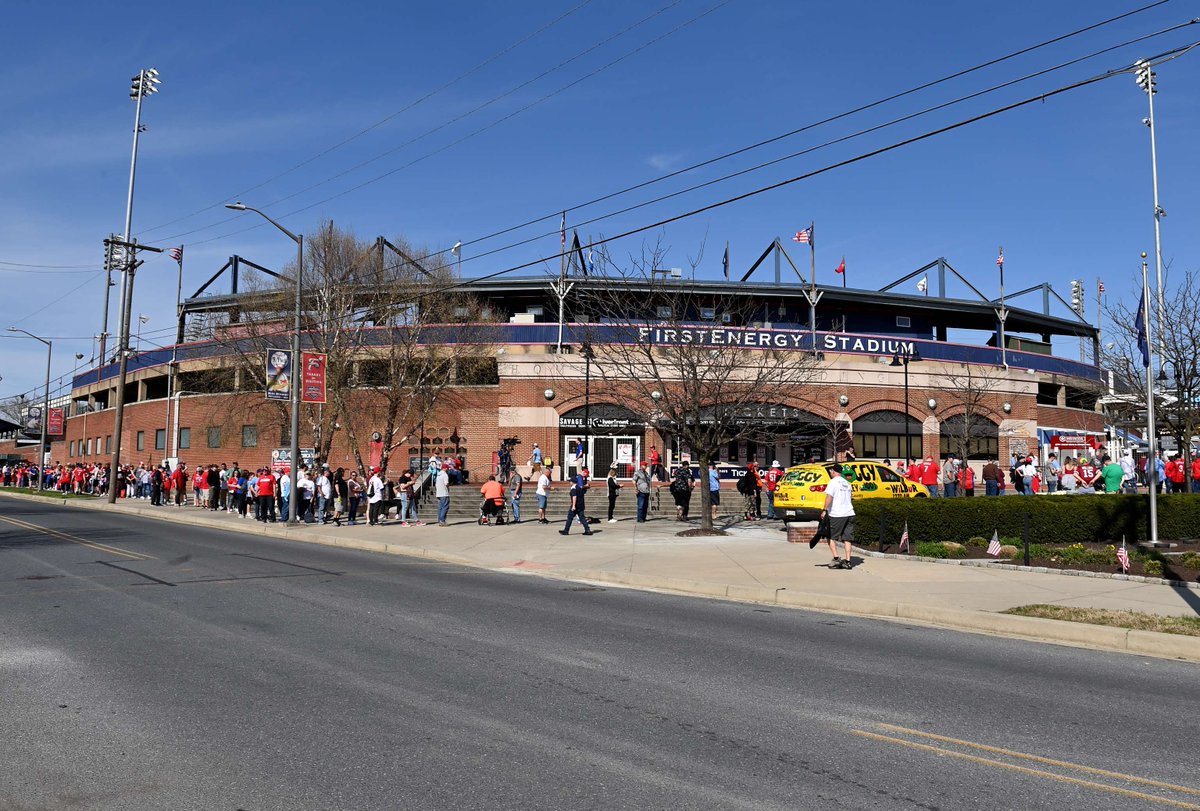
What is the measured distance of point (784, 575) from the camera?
607 inches

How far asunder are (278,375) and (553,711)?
75.0ft

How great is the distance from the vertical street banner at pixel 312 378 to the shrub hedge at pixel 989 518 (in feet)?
53.9

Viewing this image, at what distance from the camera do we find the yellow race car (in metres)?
24.4

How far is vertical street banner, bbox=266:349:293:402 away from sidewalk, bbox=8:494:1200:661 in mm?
4184

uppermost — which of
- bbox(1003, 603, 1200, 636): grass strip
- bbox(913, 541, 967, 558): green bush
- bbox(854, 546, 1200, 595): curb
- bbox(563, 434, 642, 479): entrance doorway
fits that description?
bbox(563, 434, 642, 479): entrance doorway

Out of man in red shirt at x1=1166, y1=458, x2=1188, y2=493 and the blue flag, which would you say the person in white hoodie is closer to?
the blue flag

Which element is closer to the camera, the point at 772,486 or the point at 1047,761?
the point at 1047,761

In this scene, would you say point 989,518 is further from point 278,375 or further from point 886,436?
point 886,436

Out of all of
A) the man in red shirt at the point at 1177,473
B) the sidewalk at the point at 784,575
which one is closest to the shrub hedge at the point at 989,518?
the sidewalk at the point at 784,575

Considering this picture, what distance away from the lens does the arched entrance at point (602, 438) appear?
137 ft

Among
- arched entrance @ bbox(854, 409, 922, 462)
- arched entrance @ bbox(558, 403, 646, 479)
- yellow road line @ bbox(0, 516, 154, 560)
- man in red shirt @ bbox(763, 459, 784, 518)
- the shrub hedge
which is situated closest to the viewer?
yellow road line @ bbox(0, 516, 154, 560)

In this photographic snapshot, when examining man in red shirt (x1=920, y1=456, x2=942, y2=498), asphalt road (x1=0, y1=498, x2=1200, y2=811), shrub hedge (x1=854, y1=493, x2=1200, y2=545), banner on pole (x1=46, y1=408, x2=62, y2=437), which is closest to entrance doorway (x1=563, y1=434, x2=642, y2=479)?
man in red shirt (x1=920, y1=456, x2=942, y2=498)

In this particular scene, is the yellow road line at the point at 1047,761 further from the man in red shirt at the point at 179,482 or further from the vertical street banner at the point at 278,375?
the man in red shirt at the point at 179,482

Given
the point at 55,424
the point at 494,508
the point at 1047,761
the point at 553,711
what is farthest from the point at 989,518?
the point at 55,424
